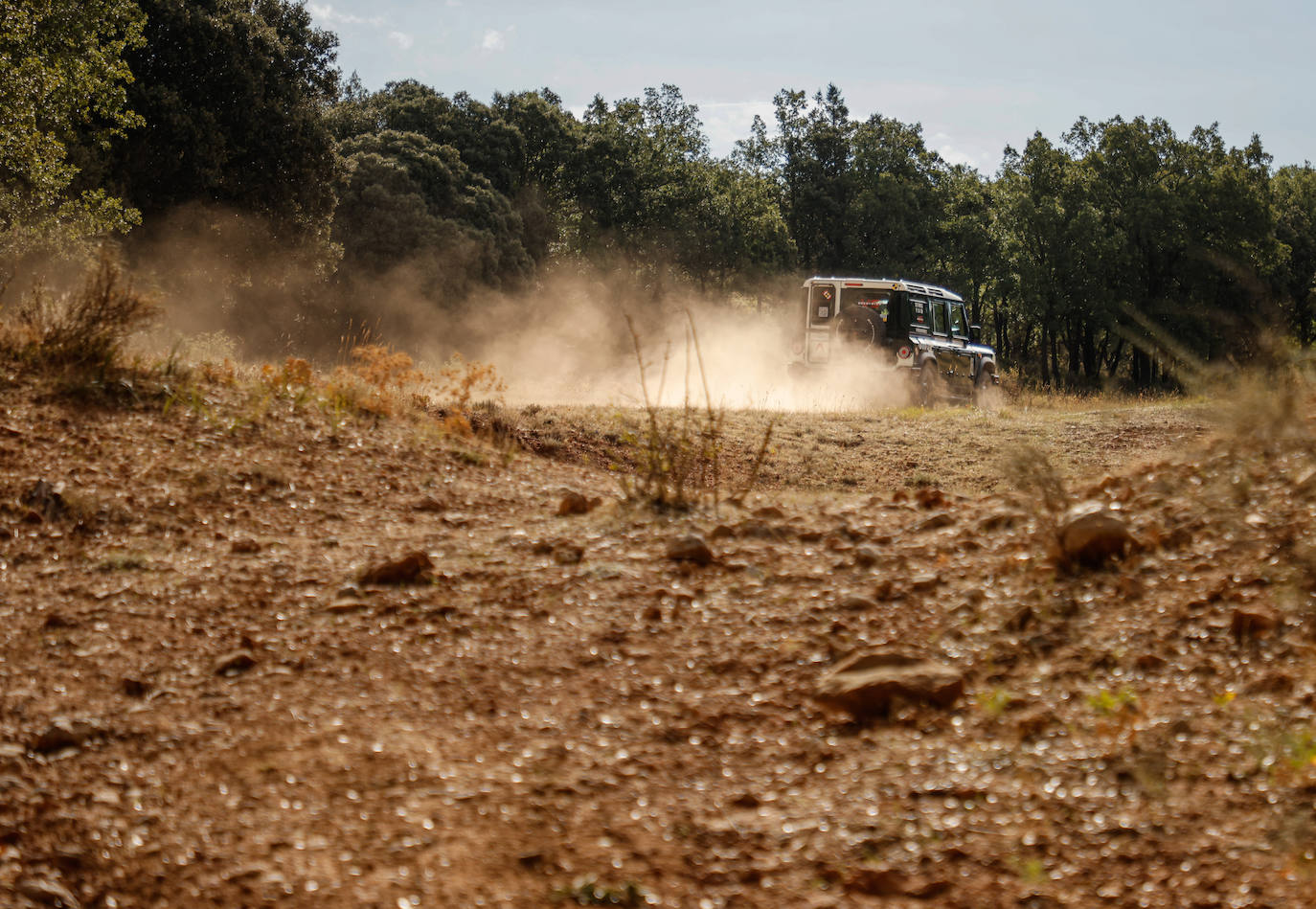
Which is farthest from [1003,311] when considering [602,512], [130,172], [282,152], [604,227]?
[602,512]

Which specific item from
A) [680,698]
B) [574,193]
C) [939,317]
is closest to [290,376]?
[680,698]

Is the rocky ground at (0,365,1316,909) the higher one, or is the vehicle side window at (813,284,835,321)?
the vehicle side window at (813,284,835,321)

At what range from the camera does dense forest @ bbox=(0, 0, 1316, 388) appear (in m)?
17.9

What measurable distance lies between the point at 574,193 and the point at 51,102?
26.4 metres

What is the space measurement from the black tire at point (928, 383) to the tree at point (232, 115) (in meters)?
14.3

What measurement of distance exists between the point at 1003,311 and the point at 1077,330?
7882mm

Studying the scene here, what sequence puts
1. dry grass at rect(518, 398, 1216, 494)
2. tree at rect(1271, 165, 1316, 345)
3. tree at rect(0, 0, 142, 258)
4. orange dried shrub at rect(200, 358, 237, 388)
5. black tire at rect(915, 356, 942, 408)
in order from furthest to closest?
tree at rect(1271, 165, 1316, 345) → black tire at rect(915, 356, 942, 408) → tree at rect(0, 0, 142, 258) → dry grass at rect(518, 398, 1216, 494) → orange dried shrub at rect(200, 358, 237, 388)

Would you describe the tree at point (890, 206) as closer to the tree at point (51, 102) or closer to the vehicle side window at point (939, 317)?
the vehicle side window at point (939, 317)

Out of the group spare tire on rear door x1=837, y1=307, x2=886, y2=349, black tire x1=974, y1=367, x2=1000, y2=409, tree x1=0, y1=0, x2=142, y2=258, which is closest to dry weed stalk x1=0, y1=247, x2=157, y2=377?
tree x1=0, y1=0, x2=142, y2=258

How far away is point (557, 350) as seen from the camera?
32.5 metres

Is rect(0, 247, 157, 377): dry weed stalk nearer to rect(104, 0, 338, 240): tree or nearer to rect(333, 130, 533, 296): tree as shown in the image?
rect(104, 0, 338, 240): tree

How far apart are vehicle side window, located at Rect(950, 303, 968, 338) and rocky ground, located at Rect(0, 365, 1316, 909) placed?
1412 centimetres

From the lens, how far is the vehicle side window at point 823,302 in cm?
1873

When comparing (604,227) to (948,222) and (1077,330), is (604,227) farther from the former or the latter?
(1077,330)
